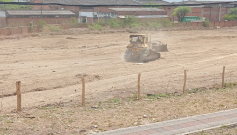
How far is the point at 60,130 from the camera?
386 inches

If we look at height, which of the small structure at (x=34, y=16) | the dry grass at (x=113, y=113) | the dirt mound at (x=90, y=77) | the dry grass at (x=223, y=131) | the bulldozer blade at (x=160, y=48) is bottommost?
the dry grass at (x=223, y=131)

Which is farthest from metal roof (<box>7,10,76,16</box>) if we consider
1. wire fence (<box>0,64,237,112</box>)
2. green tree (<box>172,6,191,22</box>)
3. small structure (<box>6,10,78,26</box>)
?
wire fence (<box>0,64,237,112</box>)

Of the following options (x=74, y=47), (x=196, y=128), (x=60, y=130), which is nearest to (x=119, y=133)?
(x=60, y=130)

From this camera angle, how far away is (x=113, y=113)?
38.6ft

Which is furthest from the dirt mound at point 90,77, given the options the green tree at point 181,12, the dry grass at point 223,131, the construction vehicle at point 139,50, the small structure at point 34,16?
the green tree at point 181,12

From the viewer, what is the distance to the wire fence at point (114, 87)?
550 inches

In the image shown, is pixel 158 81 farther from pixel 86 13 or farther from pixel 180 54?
pixel 86 13

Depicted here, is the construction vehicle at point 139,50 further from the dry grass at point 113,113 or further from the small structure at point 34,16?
the small structure at point 34,16

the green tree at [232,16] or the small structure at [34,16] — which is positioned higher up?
the green tree at [232,16]

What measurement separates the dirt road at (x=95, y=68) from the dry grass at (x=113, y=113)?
4.72ft

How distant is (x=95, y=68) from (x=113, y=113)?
10.3 m

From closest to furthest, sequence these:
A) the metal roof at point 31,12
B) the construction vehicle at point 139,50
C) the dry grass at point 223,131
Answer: the dry grass at point 223,131 < the construction vehicle at point 139,50 < the metal roof at point 31,12

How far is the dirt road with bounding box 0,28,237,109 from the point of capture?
1595 centimetres

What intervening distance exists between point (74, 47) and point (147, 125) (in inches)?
872
